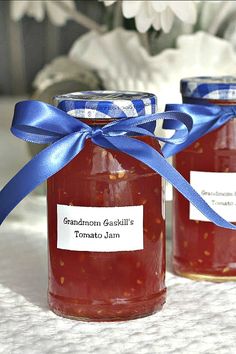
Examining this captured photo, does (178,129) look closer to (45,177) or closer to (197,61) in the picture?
(45,177)

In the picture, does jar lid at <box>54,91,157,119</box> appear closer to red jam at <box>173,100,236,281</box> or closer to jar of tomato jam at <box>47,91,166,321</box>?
jar of tomato jam at <box>47,91,166,321</box>

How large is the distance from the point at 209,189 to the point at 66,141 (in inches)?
7.3

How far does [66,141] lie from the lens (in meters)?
0.78

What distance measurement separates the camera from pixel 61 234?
80cm

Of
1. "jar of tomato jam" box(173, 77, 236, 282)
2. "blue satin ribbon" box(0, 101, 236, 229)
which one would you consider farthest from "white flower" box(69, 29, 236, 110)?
"blue satin ribbon" box(0, 101, 236, 229)

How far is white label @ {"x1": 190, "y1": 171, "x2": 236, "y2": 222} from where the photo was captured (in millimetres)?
890

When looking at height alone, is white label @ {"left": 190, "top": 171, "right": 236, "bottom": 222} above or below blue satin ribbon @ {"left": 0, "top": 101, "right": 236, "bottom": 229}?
below

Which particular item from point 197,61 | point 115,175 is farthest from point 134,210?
point 197,61

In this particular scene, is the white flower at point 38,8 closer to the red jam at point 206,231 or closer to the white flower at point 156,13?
the white flower at point 156,13

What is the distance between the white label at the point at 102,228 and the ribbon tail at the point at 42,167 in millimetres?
35

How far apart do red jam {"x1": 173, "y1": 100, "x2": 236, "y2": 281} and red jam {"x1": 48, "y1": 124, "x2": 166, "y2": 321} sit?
0.31 feet

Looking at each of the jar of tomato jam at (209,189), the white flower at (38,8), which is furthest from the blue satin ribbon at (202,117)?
the white flower at (38,8)

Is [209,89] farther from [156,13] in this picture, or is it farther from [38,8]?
[38,8]

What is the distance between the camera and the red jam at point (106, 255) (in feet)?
2.56
